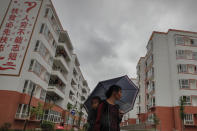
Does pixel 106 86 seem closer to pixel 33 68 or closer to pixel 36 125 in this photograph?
→ pixel 33 68

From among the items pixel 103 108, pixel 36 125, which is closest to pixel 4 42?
pixel 36 125

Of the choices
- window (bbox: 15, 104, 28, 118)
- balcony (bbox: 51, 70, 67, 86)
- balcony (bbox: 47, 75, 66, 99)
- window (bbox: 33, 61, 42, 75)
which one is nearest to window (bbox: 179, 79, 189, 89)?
balcony (bbox: 51, 70, 67, 86)

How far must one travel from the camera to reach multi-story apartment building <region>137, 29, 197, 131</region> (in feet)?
100

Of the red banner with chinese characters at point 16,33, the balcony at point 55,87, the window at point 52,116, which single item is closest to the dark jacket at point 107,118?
the red banner with chinese characters at point 16,33

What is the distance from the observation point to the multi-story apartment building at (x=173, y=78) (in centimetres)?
3058

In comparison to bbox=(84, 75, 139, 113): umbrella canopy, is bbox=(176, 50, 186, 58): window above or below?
above

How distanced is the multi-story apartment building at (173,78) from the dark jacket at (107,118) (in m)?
29.9

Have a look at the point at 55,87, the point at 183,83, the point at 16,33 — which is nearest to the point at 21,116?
the point at 55,87

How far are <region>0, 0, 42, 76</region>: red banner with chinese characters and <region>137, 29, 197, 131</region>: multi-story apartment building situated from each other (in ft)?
79.4

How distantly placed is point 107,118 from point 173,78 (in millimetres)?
32723

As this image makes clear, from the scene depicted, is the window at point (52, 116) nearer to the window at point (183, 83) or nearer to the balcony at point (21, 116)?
the balcony at point (21, 116)

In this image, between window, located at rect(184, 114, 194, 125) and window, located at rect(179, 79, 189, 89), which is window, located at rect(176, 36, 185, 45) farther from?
window, located at rect(184, 114, 194, 125)

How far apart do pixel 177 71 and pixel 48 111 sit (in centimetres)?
2479

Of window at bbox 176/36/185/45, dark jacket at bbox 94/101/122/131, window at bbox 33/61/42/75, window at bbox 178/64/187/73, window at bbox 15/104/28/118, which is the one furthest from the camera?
window at bbox 176/36/185/45
